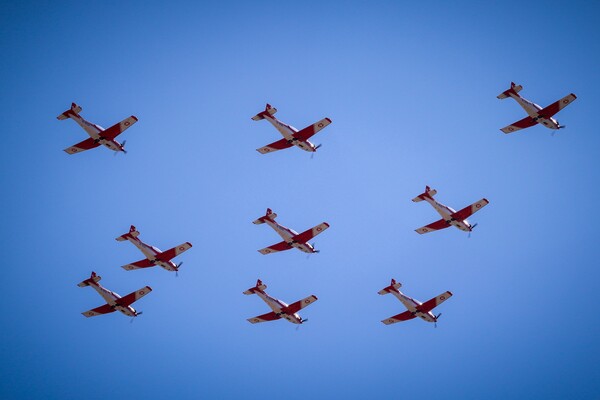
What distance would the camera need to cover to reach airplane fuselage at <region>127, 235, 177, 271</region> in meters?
48.7

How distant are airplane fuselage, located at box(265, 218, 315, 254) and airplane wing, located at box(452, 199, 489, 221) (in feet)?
41.3

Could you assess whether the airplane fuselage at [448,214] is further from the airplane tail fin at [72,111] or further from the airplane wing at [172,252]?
the airplane tail fin at [72,111]

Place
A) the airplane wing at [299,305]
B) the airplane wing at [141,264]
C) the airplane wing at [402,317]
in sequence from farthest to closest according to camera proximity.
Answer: the airplane wing at [402,317] < the airplane wing at [299,305] < the airplane wing at [141,264]

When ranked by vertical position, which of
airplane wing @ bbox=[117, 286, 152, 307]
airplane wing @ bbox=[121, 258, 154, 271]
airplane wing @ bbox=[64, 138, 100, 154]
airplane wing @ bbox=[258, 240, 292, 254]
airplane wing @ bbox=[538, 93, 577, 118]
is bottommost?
airplane wing @ bbox=[117, 286, 152, 307]

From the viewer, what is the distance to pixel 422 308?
53.6 meters

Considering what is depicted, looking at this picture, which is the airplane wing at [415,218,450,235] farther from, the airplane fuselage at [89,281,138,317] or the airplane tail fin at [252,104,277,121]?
the airplane fuselage at [89,281,138,317]

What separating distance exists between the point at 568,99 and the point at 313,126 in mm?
20460

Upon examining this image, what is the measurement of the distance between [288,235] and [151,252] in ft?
37.7

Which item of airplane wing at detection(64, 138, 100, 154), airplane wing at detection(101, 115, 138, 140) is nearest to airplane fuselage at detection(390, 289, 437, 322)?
airplane wing at detection(101, 115, 138, 140)

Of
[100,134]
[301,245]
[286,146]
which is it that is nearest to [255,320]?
[301,245]

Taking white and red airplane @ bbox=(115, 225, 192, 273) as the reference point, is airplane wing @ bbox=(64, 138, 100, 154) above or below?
above

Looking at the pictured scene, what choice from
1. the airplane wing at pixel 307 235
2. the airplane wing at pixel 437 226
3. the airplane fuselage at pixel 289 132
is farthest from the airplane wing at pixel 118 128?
the airplane wing at pixel 437 226

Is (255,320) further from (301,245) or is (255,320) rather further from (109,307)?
(109,307)

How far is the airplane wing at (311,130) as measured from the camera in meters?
47.7
